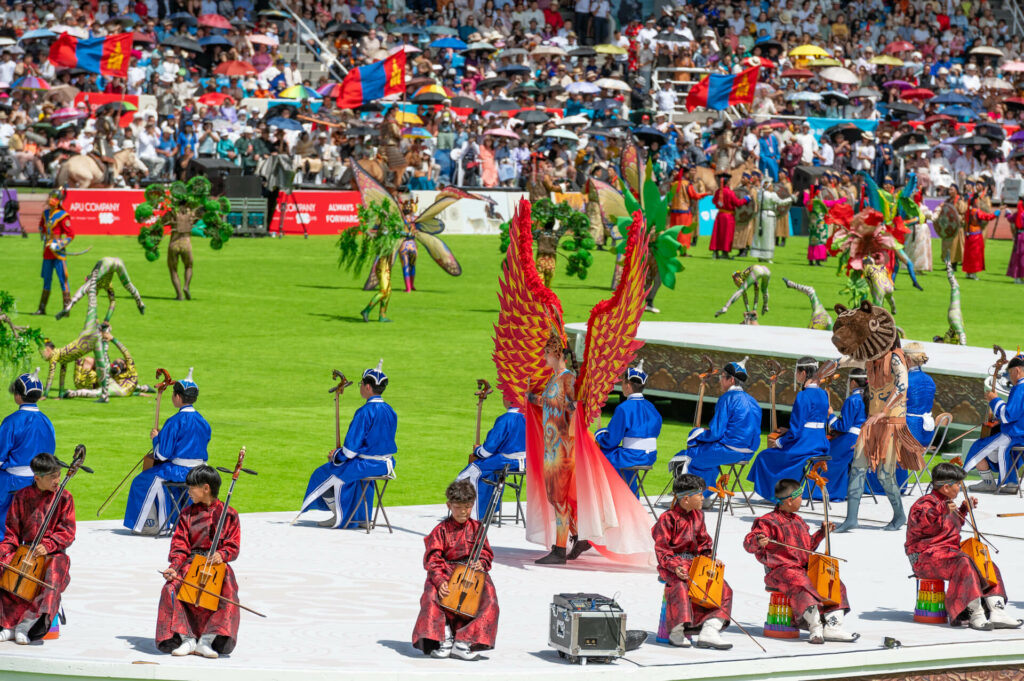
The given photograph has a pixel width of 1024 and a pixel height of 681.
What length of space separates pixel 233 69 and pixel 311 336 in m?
17.1

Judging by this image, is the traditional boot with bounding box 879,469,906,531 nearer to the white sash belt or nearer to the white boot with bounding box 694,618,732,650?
the white sash belt

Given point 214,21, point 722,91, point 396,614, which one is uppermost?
point 214,21

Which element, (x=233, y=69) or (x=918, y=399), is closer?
(x=918, y=399)

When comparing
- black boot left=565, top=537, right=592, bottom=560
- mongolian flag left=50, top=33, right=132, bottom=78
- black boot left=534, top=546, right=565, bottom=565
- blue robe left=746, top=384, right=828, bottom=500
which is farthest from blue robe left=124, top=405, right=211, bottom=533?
mongolian flag left=50, top=33, right=132, bottom=78

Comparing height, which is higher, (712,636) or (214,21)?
(214,21)

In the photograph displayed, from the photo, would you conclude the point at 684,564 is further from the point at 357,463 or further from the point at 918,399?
the point at 918,399

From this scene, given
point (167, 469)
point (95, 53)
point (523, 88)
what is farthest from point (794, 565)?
point (523, 88)

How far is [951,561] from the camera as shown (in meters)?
11.7

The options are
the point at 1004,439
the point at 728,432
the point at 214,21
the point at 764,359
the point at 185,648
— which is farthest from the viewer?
the point at 214,21

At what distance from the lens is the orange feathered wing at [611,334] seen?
1324 centimetres

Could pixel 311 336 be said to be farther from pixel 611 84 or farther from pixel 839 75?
pixel 839 75

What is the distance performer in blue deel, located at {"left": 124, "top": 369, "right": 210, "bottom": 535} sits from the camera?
47.0ft

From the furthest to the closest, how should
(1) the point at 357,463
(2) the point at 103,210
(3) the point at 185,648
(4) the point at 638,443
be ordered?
(2) the point at 103,210
(4) the point at 638,443
(1) the point at 357,463
(3) the point at 185,648

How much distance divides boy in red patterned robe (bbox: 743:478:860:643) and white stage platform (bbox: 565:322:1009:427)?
30.8 ft
